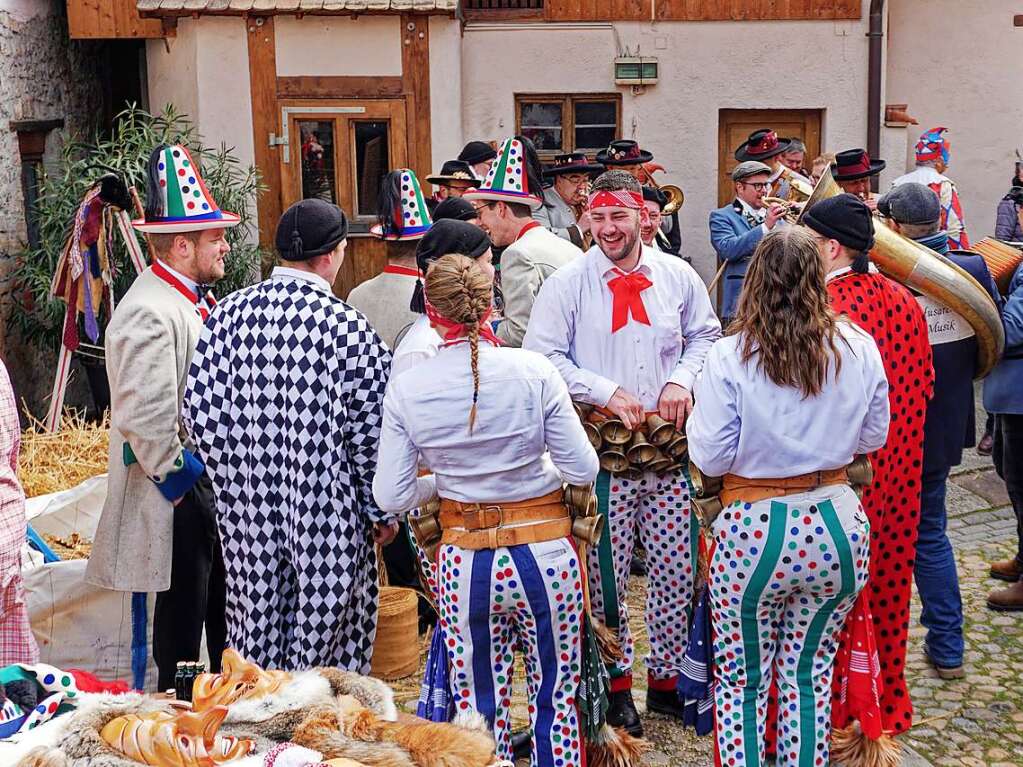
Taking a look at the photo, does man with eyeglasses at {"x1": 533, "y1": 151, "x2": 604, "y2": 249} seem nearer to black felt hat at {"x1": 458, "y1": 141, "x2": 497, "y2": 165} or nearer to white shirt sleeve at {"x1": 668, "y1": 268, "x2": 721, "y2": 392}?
black felt hat at {"x1": 458, "y1": 141, "x2": 497, "y2": 165}

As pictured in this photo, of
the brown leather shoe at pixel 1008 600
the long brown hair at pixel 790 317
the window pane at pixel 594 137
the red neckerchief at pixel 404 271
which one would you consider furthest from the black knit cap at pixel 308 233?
the window pane at pixel 594 137

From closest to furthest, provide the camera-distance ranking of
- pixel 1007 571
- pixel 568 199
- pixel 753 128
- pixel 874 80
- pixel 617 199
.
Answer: pixel 617 199 < pixel 1007 571 < pixel 568 199 < pixel 874 80 < pixel 753 128

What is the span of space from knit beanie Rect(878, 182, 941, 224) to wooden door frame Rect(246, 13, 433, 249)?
6047 millimetres

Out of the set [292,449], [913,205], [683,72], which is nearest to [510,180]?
[913,205]

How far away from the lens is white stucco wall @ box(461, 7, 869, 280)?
35.9 ft

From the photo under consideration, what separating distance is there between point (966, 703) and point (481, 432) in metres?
2.68

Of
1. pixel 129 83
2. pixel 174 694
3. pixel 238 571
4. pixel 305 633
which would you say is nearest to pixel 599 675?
pixel 305 633

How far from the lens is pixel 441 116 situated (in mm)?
10641

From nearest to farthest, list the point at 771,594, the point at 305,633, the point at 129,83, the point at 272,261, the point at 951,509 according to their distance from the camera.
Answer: the point at 771,594 → the point at 305,633 → the point at 951,509 → the point at 272,261 → the point at 129,83

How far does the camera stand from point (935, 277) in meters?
4.77

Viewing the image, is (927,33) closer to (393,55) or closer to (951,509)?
(393,55)

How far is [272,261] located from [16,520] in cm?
653

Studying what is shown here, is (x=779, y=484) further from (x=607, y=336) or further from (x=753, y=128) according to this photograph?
(x=753, y=128)

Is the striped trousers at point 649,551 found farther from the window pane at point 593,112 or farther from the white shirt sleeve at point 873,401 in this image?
the window pane at point 593,112
